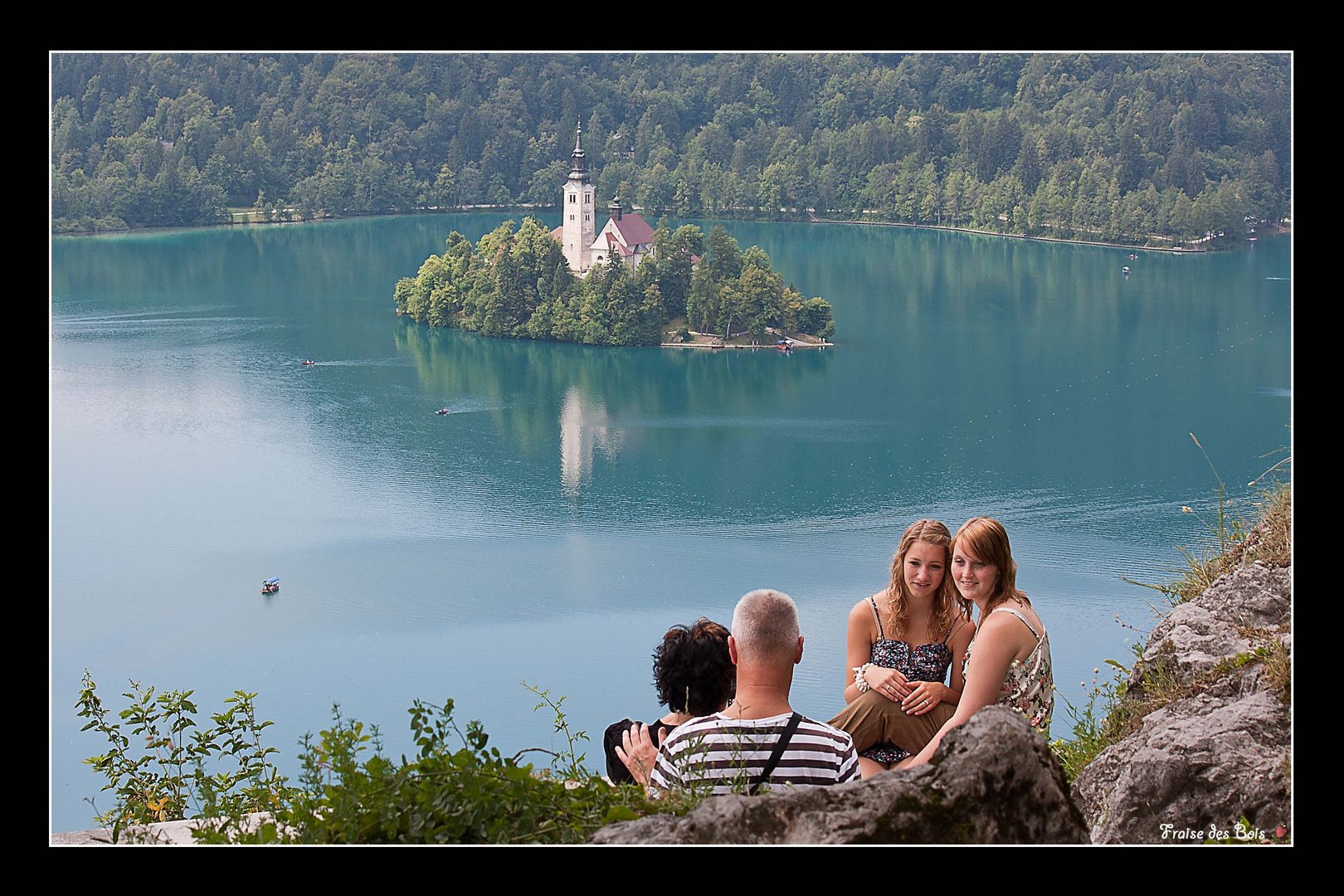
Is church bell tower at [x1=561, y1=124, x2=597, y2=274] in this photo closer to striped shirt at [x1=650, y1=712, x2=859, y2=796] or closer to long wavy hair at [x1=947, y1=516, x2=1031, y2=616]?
long wavy hair at [x1=947, y1=516, x2=1031, y2=616]

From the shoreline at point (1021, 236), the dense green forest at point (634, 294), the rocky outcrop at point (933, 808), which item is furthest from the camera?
the shoreline at point (1021, 236)

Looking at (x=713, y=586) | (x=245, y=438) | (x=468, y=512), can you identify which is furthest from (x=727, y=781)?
(x=245, y=438)

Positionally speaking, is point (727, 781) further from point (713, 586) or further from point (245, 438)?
point (245, 438)

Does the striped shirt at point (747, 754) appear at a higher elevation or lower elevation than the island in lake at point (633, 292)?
lower

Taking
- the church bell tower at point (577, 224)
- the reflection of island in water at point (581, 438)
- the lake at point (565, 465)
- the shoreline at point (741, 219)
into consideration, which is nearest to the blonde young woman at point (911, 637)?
the lake at point (565, 465)

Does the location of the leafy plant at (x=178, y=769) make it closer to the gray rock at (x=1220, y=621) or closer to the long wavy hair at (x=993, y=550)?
the long wavy hair at (x=993, y=550)

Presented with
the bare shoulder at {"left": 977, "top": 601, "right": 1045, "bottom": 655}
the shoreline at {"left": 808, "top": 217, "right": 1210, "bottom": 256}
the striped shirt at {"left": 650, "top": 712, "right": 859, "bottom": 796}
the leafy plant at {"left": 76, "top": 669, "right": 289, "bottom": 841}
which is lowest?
the leafy plant at {"left": 76, "top": 669, "right": 289, "bottom": 841}

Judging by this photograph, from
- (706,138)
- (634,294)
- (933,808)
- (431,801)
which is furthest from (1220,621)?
(706,138)

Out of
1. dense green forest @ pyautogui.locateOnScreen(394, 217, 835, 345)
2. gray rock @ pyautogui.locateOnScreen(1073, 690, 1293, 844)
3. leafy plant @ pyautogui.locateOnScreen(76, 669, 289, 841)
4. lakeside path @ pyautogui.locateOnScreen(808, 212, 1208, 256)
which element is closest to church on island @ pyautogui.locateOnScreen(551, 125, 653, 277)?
dense green forest @ pyautogui.locateOnScreen(394, 217, 835, 345)
